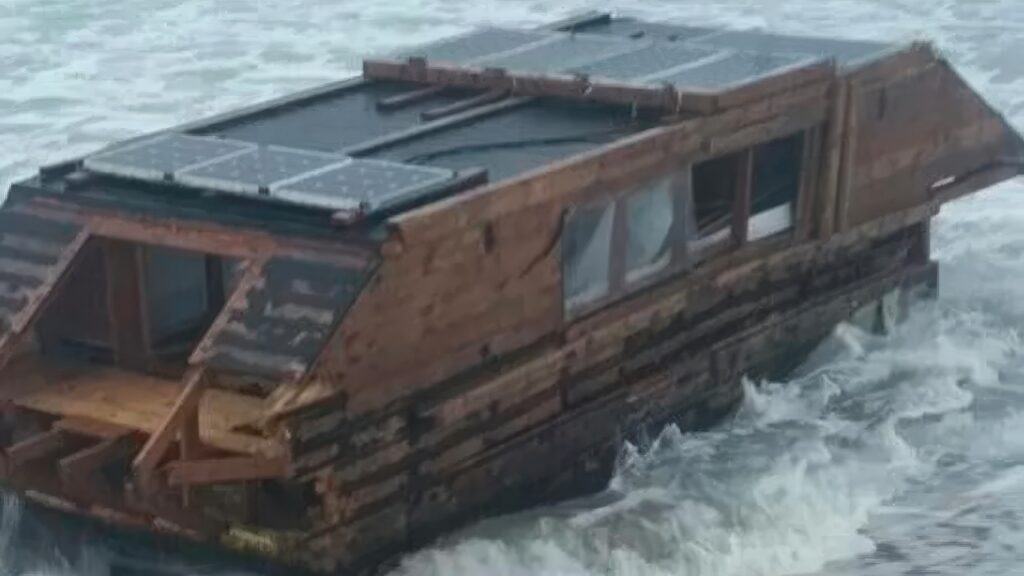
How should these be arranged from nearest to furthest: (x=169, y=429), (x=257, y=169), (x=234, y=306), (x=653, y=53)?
(x=169, y=429), (x=234, y=306), (x=257, y=169), (x=653, y=53)

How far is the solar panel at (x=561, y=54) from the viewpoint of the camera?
12.6 meters

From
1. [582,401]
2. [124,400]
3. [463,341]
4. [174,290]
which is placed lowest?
[582,401]

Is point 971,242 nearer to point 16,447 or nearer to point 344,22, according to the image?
point 16,447

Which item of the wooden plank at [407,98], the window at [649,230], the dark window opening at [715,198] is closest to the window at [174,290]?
the wooden plank at [407,98]

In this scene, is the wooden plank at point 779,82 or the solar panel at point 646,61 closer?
the wooden plank at point 779,82

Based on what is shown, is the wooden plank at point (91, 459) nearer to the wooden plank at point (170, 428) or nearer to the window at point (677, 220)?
the wooden plank at point (170, 428)

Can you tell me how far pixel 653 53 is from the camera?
12.8 meters


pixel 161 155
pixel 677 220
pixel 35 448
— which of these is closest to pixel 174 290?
pixel 161 155

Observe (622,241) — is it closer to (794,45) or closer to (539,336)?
(539,336)

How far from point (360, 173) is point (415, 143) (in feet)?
3.50

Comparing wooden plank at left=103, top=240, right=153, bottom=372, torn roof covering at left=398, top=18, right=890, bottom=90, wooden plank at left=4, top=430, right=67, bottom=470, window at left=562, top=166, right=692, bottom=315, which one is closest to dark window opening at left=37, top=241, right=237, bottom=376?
wooden plank at left=103, top=240, right=153, bottom=372

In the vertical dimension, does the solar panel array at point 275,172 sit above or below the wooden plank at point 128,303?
above

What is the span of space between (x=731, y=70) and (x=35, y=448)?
178 inches

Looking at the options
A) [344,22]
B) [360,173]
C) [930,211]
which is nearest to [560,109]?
[360,173]
